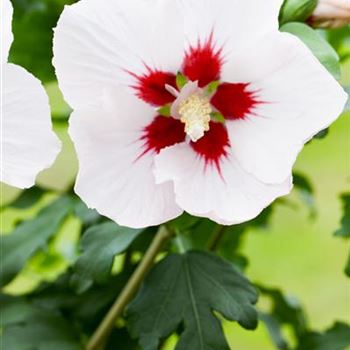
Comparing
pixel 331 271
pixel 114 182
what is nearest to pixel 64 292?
pixel 114 182

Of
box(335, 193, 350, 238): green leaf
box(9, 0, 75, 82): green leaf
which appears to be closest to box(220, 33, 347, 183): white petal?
box(335, 193, 350, 238): green leaf

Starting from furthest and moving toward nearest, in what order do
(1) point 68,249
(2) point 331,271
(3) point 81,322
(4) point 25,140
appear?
(2) point 331,271 < (1) point 68,249 < (3) point 81,322 < (4) point 25,140

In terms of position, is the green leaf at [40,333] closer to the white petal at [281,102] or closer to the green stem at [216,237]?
the green stem at [216,237]

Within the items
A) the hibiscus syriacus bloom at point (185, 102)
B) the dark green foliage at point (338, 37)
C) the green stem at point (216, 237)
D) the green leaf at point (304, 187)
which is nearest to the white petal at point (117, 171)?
the hibiscus syriacus bloom at point (185, 102)

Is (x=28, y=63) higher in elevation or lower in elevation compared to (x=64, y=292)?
higher

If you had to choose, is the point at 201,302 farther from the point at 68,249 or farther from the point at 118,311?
the point at 68,249

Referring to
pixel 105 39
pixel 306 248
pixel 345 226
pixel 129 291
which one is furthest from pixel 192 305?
pixel 306 248

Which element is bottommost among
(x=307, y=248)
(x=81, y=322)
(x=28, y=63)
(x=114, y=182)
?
(x=307, y=248)

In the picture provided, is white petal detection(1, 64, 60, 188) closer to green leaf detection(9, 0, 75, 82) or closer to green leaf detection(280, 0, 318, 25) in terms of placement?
green leaf detection(280, 0, 318, 25)
